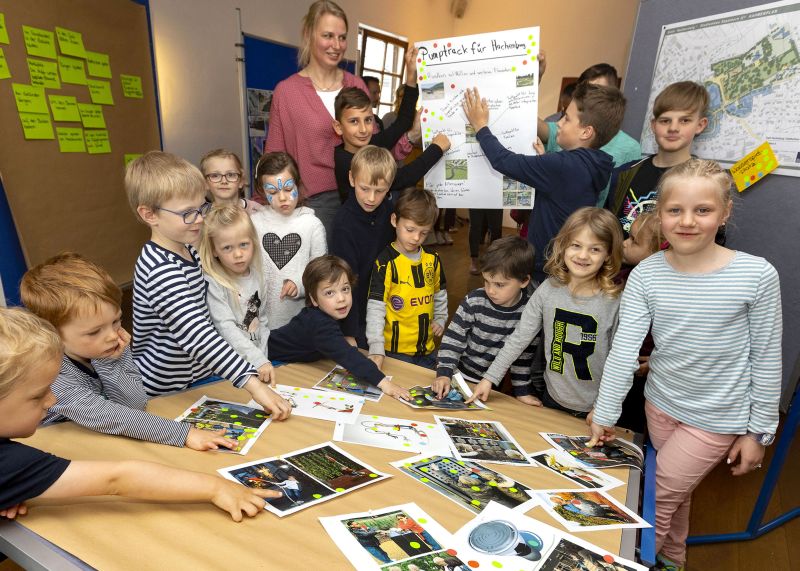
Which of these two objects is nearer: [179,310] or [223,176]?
[179,310]

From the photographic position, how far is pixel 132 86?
3.69 meters

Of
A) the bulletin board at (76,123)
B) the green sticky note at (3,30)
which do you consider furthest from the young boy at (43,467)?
the green sticky note at (3,30)

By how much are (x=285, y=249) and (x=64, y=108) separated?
218 centimetres

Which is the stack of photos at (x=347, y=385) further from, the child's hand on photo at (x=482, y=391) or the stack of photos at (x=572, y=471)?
the stack of photos at (x=572, y=471)

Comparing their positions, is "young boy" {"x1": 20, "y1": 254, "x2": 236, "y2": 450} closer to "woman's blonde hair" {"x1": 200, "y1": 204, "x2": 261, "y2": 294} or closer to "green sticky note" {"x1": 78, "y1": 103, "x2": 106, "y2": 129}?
"woman's blonde hair" {"x1": 200, "y1": 204, "x2": 261, "y2": 294}

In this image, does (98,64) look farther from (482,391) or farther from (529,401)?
(529,401)

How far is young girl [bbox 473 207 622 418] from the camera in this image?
167cm

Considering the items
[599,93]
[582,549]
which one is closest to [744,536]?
[582,549]

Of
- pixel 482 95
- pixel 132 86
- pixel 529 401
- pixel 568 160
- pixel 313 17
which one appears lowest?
pixel 529 401

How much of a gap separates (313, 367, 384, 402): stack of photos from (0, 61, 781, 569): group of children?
0.04m

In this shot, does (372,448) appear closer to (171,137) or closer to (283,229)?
(283,229)

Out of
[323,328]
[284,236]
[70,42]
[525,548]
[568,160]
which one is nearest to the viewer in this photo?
[525,548]

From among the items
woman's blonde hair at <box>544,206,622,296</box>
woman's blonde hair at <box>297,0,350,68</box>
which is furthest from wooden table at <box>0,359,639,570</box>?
woman's blonde hair at <box>297,0,350,68</box>

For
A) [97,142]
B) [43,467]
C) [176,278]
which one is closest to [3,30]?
[97,142]
